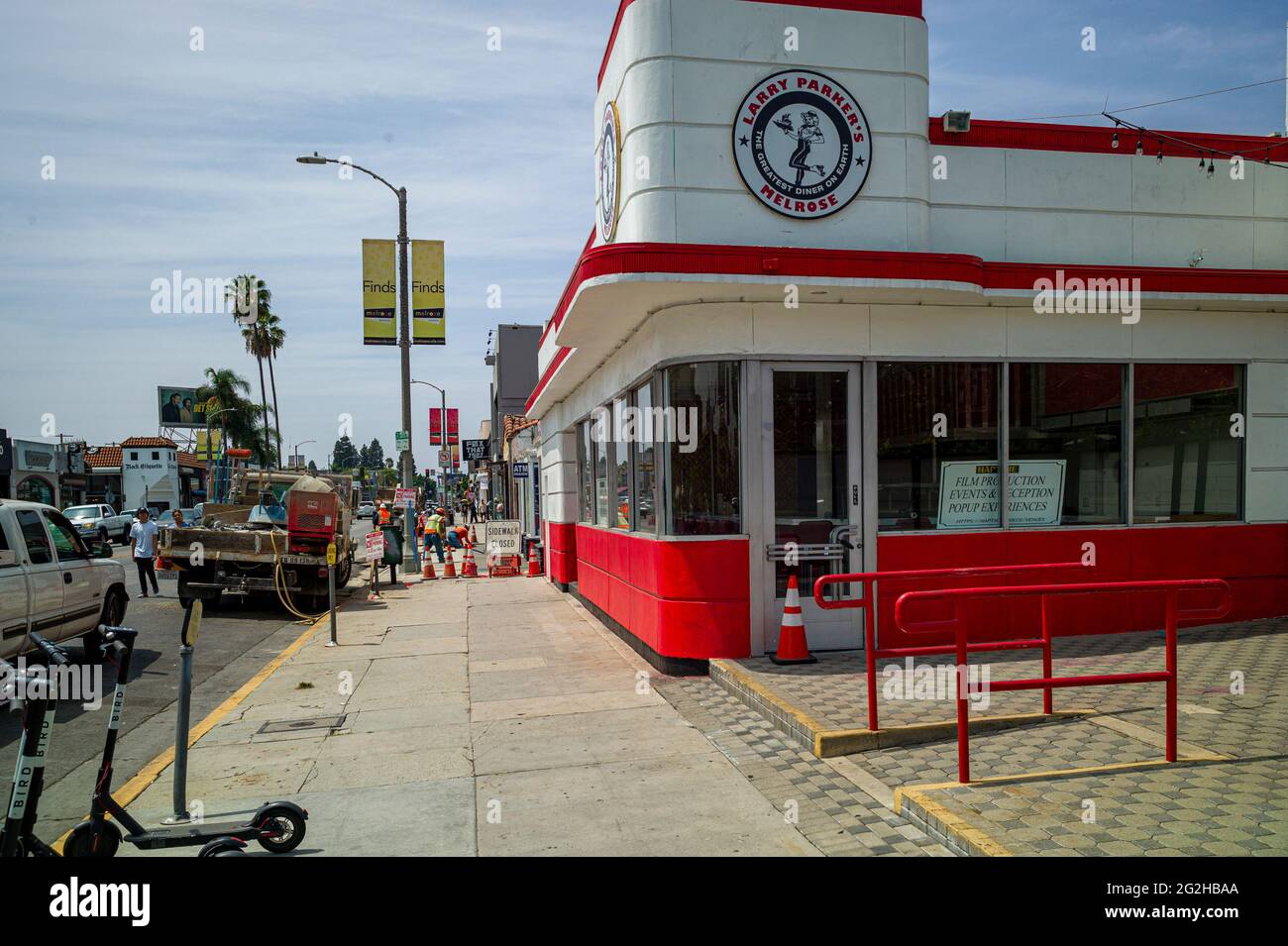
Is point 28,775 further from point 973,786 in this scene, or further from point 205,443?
point 205,443

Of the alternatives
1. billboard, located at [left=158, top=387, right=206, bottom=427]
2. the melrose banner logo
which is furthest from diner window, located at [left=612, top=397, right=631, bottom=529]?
billboard, located at [left=158, top=387, right=206, bottom=427]

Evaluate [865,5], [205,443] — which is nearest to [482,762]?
[865,5]

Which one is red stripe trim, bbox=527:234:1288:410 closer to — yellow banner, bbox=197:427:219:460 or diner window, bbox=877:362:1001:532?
diner window, bbox=877:362:1001:532

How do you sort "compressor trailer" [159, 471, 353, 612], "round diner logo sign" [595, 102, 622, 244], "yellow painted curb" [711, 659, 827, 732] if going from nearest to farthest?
"yellow painted curb" [711, 659, 827, 732], "round diner logo sign" [595, 102, 622, 244], "compressor trailer" [159, 471, 353, 612]

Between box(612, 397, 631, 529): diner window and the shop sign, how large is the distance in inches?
137

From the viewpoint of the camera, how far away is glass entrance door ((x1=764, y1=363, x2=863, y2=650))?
869 centimetres

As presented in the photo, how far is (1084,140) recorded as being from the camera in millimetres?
9625

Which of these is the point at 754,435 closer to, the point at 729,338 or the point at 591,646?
the point at 729,338

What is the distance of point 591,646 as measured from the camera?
35.7ft

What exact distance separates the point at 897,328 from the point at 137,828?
731 centimetres

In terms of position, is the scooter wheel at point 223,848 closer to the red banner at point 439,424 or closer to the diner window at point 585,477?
the diner window at point 585,477

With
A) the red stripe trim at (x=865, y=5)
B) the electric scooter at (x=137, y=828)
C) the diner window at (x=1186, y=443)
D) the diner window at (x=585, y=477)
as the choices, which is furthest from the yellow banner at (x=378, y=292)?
the electric scooter at (x=137, y=828)

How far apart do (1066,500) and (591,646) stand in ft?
17.7
